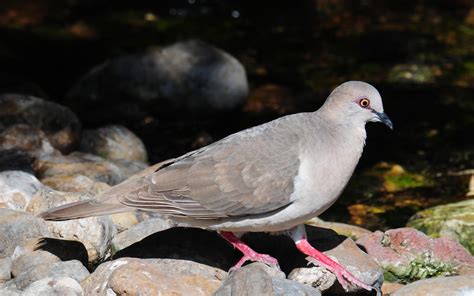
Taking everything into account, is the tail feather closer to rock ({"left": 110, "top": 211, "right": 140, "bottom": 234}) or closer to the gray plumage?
the gray plumage

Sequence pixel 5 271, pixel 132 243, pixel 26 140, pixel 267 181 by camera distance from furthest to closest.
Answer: pixel 26 140 < pixel 132 243 < pixel 5 271 < pixel 267 181

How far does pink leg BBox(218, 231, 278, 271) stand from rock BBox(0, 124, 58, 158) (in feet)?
7.90

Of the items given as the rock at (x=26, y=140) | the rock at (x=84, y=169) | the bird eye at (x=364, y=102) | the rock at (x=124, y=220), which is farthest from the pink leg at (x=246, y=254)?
the rock at (x=26, y=140)

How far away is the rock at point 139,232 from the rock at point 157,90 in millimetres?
3258

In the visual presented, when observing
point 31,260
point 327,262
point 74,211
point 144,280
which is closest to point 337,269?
point 327,262

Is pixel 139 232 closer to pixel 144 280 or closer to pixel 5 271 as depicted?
pixel 5 271

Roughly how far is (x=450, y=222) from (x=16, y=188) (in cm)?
306

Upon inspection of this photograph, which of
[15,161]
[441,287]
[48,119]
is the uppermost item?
[441,287]

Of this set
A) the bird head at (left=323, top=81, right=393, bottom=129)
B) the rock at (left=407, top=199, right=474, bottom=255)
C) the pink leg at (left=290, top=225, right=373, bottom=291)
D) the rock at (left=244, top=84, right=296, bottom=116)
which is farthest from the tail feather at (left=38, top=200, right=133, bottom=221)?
the rock at (left=244, top=84, right=296, bottom=116)

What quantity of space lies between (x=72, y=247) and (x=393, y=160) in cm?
377

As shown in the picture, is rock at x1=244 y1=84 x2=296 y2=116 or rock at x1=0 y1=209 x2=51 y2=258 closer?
rock at x1=0 y1=209 x2=51 y2=258

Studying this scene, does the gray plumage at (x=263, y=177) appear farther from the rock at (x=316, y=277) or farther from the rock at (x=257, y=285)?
the rock at (x=257, y=285)

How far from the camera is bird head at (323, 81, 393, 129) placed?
18.5 ft

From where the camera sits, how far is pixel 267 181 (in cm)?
548
